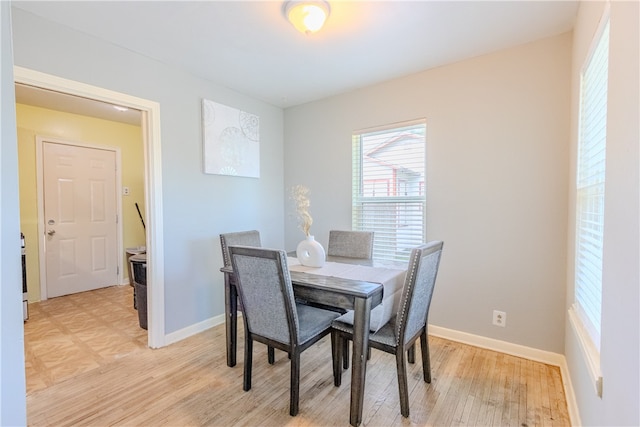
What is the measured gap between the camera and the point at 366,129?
3.19 m

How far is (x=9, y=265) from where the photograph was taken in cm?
69

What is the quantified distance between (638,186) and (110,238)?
17.5 feet

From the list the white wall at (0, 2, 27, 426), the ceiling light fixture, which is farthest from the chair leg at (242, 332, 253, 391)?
the ceiling light fixture

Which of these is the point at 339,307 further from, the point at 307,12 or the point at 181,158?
the point at 181,158

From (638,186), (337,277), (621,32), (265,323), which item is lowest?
(265,323)

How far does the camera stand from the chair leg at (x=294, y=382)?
1.73 m

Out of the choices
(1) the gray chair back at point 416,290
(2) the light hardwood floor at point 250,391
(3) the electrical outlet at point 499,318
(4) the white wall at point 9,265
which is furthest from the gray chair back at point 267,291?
(3) the electrical outlet at point 499,318

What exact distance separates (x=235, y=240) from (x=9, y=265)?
1909 mm

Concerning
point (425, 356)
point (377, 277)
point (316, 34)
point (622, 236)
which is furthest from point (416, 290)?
point (316, 34)

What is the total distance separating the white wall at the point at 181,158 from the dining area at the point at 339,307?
918 millimetres

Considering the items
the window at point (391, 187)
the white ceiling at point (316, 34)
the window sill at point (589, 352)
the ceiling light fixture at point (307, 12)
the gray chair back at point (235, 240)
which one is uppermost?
the white ceiling at point (316, 34)

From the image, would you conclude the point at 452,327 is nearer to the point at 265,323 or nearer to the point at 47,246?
the point at 265,323

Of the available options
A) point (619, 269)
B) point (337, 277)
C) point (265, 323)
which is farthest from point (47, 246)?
point (619, 269)

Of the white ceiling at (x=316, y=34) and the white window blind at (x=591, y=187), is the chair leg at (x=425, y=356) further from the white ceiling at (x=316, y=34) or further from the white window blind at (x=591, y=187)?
the white ceiling at (x=316, y=34)
